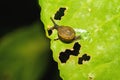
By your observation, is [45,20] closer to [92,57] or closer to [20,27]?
[92,57]

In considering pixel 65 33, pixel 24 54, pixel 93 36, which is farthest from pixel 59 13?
pixel 24 54

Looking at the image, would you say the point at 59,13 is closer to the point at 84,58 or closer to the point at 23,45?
the point at 84,58

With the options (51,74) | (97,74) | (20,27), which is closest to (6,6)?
(20,27)

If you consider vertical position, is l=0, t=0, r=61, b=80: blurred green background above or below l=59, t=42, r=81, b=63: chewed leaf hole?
below

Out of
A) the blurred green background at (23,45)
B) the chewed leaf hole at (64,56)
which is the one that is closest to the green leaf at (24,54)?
the blurred green background at (23,45)

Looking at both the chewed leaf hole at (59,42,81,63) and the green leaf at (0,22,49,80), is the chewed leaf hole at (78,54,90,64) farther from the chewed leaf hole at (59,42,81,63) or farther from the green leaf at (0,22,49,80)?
the green leaf at (0,22,49,80)

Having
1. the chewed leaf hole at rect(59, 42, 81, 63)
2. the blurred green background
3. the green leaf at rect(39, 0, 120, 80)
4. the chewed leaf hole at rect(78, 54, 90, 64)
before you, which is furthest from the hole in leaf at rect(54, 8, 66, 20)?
the blurred green background
